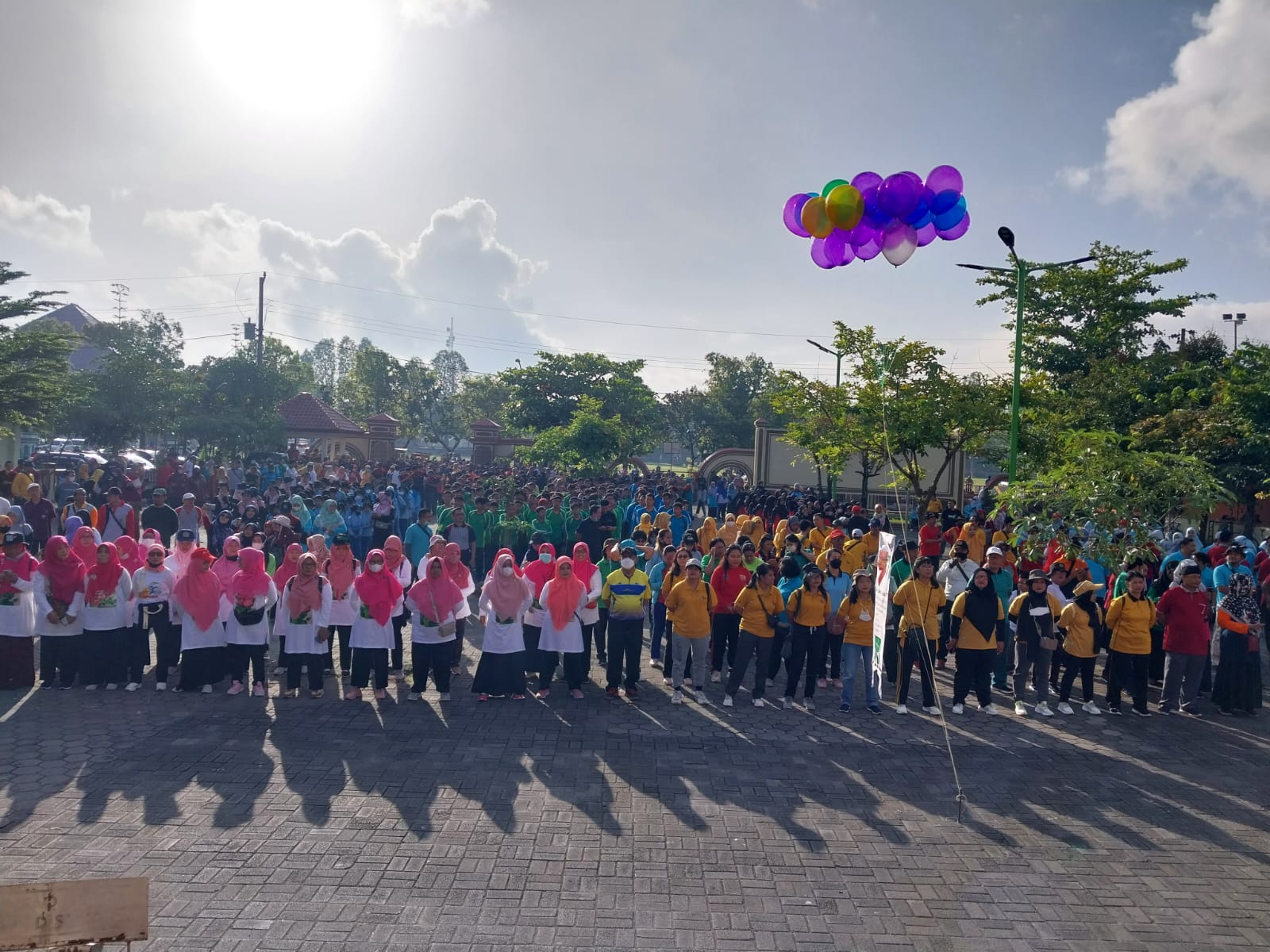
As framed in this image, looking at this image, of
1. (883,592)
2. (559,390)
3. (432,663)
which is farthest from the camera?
(559,390)

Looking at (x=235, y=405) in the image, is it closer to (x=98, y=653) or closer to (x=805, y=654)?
(x=98, y=653)

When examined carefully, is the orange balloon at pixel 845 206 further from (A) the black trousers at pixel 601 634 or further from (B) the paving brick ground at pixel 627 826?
(B) the paving brick ground at pixel 627 826

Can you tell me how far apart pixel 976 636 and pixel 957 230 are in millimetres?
4194

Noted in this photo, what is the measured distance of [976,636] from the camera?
8.68 m

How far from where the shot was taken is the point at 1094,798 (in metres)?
6.75

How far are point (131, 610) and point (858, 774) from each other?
7.27 meters

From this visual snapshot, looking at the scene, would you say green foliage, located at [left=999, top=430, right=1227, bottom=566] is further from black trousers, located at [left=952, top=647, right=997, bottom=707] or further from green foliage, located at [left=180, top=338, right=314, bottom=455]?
green foliage, located at [left=180, top=338, right=314, bottom=455]

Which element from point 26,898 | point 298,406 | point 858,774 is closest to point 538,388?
point 298,406

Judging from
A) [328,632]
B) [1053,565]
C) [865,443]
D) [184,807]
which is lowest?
[184,807]

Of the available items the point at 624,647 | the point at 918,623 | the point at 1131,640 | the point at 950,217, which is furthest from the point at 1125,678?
the point at 624,647

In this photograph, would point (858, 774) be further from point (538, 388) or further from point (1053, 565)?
point (538, 388)

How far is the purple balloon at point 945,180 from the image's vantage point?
8.74 meters

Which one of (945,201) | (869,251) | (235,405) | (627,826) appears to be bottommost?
(627,826)

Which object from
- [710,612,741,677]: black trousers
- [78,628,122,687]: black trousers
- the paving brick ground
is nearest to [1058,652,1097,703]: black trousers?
the paving brick ground
